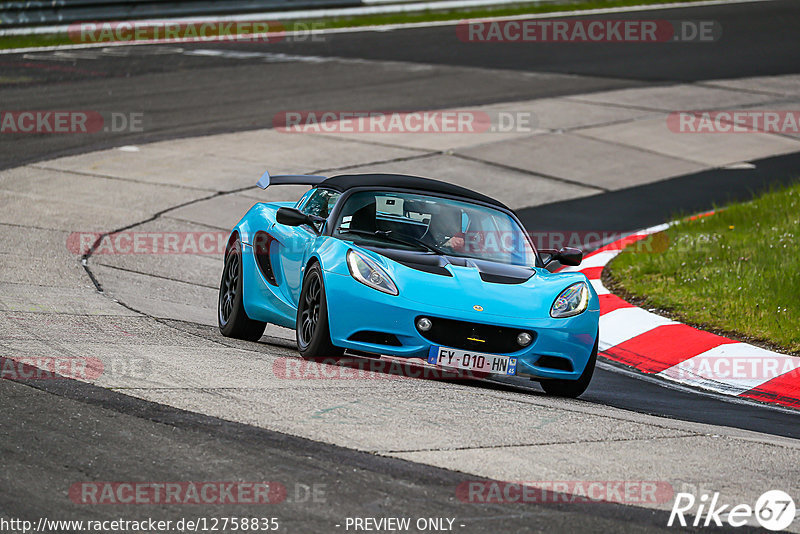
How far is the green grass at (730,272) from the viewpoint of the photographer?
33.8ft

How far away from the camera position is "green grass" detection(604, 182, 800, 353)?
10.3 m

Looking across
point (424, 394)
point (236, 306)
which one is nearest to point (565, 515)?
point (424, 394)

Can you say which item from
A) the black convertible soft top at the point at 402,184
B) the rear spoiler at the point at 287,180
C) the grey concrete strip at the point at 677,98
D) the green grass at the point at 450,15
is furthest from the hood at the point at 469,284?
the green grass at the point at 450,15

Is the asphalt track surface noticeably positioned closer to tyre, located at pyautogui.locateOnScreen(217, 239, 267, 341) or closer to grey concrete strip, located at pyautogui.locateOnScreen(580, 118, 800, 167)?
grey concrete strip, located at pyautogui.locateOnScreen(580, 118, 800, 167)

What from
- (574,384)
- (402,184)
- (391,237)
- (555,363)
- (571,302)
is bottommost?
(574,384)

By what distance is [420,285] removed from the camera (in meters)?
7.72

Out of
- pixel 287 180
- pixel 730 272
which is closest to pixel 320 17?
pixel 730 272

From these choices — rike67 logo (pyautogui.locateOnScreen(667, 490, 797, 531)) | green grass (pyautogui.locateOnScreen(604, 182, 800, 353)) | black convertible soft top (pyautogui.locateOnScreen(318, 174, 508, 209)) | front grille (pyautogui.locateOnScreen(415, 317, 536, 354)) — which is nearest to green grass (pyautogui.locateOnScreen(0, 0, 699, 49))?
green grass (pyautogui.locateOnScreen(604, 182, 800, 353))

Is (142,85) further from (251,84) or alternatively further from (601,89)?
(601,89)

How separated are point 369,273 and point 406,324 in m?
0.44

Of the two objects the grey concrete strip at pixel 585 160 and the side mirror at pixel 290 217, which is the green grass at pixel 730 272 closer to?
the grey concrete strip at pixel 585 160

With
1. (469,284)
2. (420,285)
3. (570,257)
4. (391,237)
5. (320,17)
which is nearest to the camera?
(420,285)

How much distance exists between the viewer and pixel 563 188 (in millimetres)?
16719

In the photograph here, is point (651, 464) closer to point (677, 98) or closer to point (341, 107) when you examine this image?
point (341, 107)
